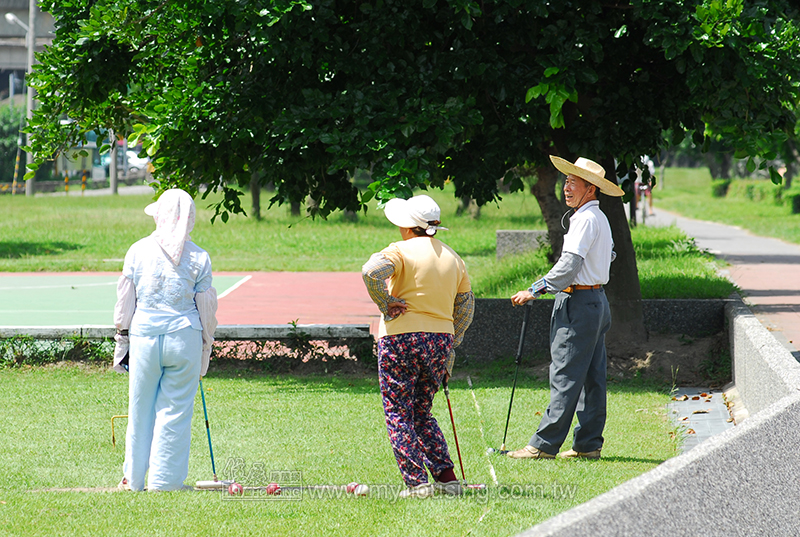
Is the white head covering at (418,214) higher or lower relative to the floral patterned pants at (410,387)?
higher

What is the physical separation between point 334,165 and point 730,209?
4371cm

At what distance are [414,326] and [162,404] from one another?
1.54 m

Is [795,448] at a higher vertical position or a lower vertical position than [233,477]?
higher

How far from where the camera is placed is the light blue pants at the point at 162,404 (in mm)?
5277

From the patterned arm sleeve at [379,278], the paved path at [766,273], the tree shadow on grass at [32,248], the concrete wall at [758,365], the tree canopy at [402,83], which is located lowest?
the tree shadow on grass at [32,248]

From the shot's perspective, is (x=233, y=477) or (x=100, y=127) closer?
(x=233, y=477)

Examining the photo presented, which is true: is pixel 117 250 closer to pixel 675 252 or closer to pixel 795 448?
pixel 675 252

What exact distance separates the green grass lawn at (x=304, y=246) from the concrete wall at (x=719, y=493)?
702 cm

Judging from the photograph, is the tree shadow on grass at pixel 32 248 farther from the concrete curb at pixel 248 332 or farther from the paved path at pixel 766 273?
the paved path at pixel 766 273

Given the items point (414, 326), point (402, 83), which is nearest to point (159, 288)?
point (414, 326)

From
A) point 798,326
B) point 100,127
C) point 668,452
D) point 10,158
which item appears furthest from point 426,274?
point 10,158

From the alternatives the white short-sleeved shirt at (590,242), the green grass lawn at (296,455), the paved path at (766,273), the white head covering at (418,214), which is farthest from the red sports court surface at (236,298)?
the white head covering at (418,214)

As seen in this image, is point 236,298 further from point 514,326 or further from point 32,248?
point 32,248

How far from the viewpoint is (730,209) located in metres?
48.0
